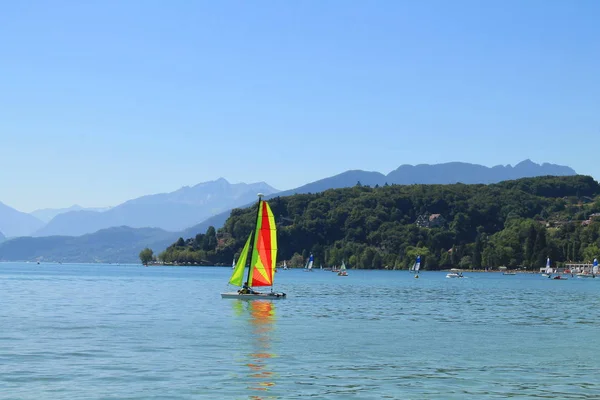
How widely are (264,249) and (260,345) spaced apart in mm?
38346

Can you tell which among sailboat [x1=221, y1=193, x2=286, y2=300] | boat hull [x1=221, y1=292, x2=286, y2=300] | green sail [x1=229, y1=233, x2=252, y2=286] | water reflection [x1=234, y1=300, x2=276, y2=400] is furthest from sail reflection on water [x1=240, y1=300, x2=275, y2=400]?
green sail [x1=229, y1=233, x2=252, y2=286]

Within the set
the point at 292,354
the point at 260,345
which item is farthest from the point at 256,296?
the point at 292,354

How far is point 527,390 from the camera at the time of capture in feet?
119

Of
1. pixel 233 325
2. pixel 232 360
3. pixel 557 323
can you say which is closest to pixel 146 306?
pixel 233 325

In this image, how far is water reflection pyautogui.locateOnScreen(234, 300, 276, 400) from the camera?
37625mm

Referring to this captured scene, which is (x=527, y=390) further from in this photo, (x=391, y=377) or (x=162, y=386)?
(x=162, y=386)

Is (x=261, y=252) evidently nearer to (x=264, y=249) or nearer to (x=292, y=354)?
(x=264, y=249)

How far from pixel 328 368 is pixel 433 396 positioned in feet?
26.0

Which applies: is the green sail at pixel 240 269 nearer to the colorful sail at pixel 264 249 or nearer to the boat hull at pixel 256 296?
the boat hull at pixel 256 296

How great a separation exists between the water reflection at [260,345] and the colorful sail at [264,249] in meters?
3.77

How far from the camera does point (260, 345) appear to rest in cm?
5125

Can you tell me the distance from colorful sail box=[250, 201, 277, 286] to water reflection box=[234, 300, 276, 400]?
3768mm

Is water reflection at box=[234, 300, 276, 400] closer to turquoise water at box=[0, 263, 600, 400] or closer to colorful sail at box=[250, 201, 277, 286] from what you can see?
turquoise water at box=[0, 263, 600, 400]

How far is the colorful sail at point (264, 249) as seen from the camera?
290 ft
